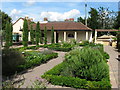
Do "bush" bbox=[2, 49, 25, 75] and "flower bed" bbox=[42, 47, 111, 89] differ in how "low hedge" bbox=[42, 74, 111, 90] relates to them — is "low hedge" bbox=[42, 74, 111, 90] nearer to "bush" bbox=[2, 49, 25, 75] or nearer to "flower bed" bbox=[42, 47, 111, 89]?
"flower bed" bbox=[42, 47, 111, 89]

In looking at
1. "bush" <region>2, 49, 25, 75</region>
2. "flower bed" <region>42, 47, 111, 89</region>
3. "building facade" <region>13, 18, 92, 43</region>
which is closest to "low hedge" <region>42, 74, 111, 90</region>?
"flower bed" <region>42, 47, 111, 89</region>

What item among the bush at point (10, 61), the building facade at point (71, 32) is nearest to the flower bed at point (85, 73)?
the bush at point (10, 61)

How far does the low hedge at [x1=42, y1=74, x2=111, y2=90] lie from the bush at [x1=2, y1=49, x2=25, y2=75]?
215 cm

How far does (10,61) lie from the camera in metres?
7.68

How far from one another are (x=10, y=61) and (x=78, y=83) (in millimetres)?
3893

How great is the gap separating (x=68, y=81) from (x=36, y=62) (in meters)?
3.90

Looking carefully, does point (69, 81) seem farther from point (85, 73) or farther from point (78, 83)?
point (85, 73)

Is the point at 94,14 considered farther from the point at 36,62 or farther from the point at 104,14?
the point at 36,62

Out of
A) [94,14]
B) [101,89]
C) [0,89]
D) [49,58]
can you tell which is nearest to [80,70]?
[101,89]

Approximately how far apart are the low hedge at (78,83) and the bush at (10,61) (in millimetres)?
2153

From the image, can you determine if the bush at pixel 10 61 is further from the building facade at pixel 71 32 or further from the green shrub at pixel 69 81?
the building facade at pixel 71 32

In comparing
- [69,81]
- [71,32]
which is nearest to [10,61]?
[69,81]

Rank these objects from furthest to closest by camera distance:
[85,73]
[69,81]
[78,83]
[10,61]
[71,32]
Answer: [71,32] → [10,61] → [85,73] → [69,81] → [78,83]

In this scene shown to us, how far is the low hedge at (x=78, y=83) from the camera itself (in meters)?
5.40
